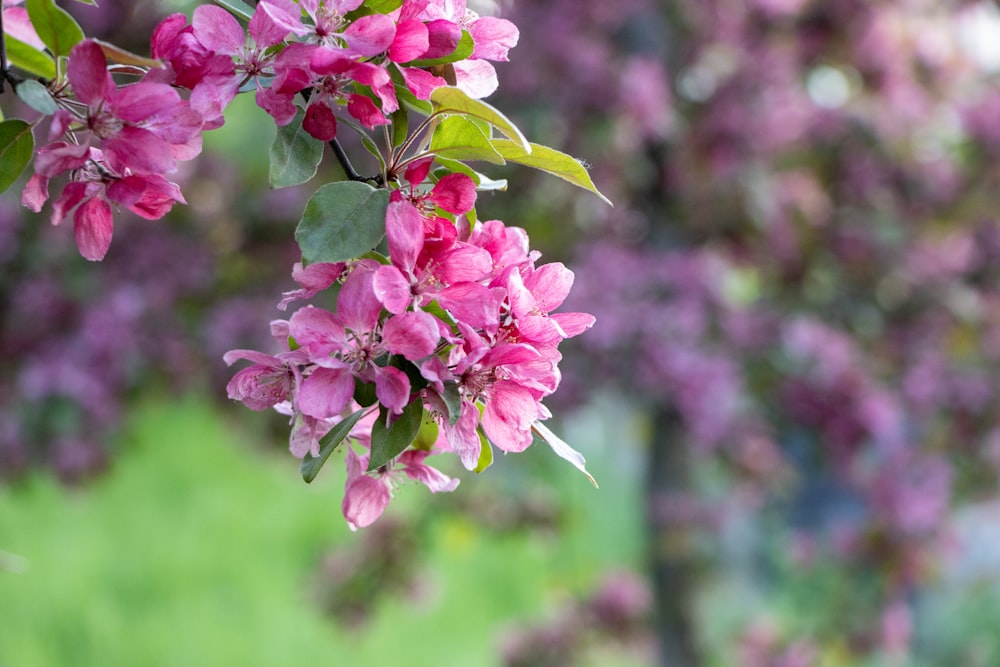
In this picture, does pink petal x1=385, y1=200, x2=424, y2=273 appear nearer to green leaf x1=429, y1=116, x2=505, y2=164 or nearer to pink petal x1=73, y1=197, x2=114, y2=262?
green leaf x1=429, y1=116, x2=505, y2=164

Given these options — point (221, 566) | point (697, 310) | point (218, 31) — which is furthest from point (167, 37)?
point (221, 566)

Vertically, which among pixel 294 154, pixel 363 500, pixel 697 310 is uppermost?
pixel 294 154

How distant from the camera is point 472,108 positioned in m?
0.44

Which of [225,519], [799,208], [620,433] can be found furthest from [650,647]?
[225,519]

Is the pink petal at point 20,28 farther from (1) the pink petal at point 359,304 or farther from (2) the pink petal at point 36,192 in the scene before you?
(1) the pink petal at point 359,304

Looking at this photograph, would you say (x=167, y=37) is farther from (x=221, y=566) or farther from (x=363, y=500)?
(x=221, y=566)

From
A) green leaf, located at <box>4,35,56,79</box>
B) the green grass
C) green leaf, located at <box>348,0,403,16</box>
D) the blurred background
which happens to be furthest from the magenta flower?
the green grass

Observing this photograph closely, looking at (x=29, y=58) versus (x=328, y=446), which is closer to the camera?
(x=328, y=446)

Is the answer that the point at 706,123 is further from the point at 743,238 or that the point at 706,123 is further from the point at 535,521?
the point at 535,521

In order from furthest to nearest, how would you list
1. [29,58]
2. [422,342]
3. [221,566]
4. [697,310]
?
[221,566] → [697,310] → [29,58] → [422,342]

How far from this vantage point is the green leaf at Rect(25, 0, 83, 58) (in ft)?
1.56

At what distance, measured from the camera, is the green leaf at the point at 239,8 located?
475 millimetres

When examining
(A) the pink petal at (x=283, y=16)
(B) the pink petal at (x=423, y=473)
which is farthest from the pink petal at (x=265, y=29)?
(B) the pink petal at (x=423, y=473)

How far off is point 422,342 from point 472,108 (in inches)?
4.2
